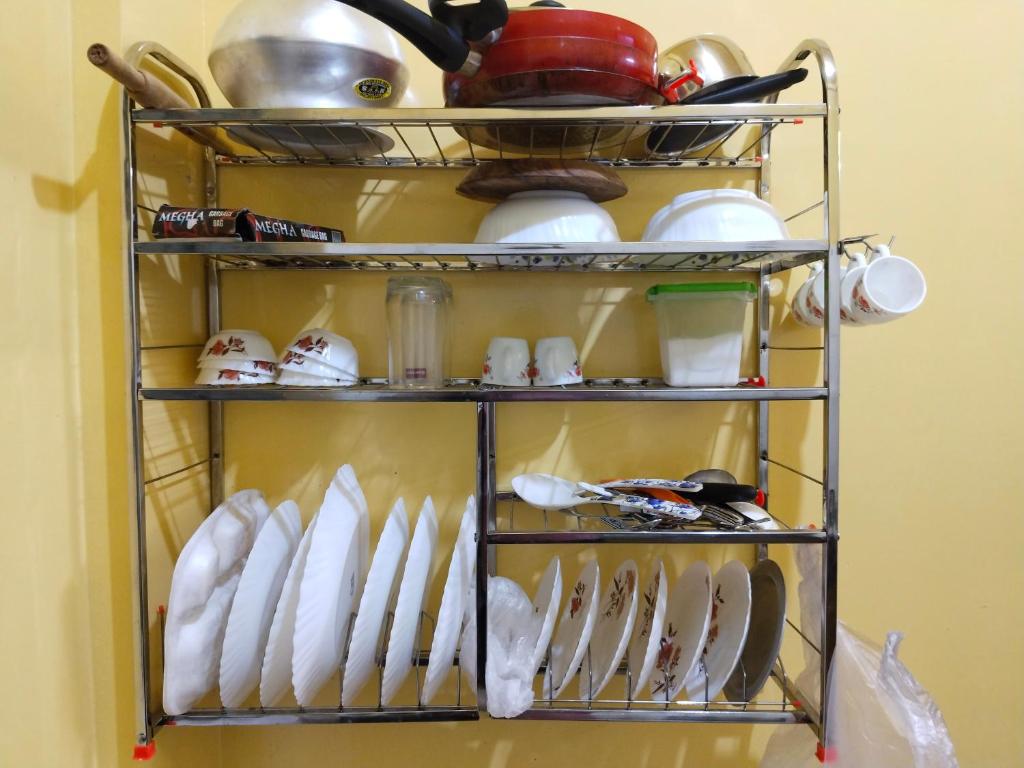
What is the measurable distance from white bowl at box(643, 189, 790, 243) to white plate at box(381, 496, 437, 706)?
0.55 metres

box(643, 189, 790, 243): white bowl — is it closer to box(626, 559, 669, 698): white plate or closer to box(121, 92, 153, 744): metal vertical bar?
box(626, 559, 669, 698): white plate

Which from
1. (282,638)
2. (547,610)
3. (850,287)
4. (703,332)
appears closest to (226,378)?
(282,638)

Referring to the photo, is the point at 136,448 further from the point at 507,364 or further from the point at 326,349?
the point at 507,364

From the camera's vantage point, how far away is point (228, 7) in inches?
42.4

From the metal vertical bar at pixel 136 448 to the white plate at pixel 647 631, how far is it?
677mm

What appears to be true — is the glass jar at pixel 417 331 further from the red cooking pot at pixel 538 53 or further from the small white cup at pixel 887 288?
the small white cup at pixel 887 288

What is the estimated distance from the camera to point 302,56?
2.71 ft

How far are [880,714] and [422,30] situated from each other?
1.06 metres

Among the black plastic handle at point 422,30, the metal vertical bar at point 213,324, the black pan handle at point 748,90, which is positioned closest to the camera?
the black plastic handle at point 422,30

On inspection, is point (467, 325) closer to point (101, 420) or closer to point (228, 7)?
point (101, 420)

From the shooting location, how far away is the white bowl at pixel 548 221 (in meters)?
0.85

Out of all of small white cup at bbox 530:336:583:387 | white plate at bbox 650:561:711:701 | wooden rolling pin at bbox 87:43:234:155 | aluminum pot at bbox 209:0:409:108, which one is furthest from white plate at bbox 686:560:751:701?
wooden rolling pin at bbox 87:43:234:155

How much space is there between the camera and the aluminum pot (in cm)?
82

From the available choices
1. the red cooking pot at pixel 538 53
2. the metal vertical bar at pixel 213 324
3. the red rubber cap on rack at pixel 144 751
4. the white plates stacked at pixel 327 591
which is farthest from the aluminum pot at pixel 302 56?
the red rubber cap on rack at pixel 144 751
